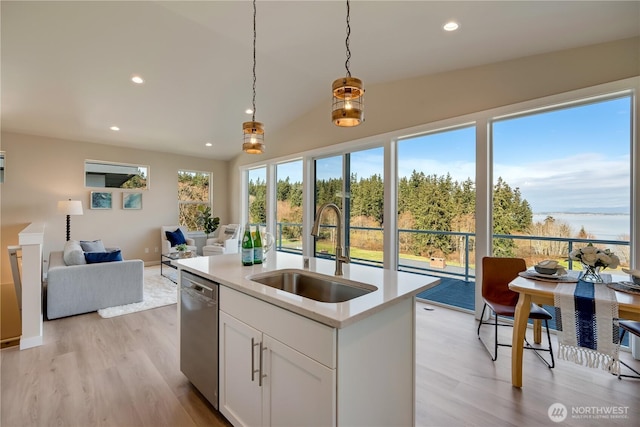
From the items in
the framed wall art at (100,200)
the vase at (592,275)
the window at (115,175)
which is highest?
the window at (115,175)

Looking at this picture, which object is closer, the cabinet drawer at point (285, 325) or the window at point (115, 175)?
the cabinet drawer at point (285, 325)

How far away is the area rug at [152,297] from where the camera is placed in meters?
3.52

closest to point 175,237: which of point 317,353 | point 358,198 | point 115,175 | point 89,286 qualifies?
point 115,175

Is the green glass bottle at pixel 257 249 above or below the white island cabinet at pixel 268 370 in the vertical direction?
above

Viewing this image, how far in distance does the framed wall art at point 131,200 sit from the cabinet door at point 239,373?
6029 millimetres

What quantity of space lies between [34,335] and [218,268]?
2278mm

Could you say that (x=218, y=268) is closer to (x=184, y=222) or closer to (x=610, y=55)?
(x=610, y=55)

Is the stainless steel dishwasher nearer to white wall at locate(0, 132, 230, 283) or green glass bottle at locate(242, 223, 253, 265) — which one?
green glass bottle at locate(242, 223, 253, 265)

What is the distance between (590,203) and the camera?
282cm

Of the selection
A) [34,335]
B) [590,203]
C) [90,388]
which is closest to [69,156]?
[34,335]

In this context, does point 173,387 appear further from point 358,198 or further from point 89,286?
point 358,198

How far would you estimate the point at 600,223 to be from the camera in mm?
2789

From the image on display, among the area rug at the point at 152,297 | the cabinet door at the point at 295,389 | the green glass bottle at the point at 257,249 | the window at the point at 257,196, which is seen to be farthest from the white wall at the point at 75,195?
the cabinet door at the point at 295,389

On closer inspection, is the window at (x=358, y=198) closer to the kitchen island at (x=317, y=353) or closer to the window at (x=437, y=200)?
the window at (x=437, y=200)
